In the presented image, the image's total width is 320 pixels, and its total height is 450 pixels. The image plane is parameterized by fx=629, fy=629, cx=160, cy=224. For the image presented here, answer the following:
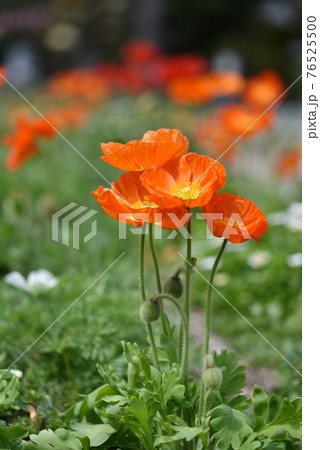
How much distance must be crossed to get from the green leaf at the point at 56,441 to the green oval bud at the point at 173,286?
1.26 ft

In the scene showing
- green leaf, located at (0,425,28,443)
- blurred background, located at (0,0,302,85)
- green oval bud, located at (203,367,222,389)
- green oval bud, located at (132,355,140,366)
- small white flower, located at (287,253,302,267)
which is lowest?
green leaf, located at (0,425,28,443)

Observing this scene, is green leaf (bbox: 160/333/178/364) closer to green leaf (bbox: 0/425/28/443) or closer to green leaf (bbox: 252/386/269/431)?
green leaf (bbox: 252/386/269/431)

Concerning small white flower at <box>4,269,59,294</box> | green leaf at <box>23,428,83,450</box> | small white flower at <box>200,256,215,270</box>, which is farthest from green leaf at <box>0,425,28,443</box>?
small white flower at <box>200,256,215,270</box>

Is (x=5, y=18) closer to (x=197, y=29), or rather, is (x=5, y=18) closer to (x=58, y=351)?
(x=197, y=29)

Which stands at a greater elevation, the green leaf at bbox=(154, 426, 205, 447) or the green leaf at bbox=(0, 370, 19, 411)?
the green leaf at bbox=(0, 370, 19, 411)

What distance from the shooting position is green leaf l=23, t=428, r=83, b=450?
4.44 ft

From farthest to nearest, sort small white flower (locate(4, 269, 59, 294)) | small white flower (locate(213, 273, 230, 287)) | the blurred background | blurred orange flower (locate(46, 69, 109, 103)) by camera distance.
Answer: the blurred background → blurred orange flower (locate(46, 69, 109, 103)) → small white flower (locate(213, 273, 230, 287)) → small white flower (locate(4, 269, 59, 294))

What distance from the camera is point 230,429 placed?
4.33 ft

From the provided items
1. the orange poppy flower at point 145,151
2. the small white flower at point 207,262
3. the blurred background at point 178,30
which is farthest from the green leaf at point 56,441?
the blurred background at point 178,30

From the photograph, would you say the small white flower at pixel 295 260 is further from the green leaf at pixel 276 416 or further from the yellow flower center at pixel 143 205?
the yellow flower center at pixel 143 205

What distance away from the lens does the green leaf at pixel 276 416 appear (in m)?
1.38

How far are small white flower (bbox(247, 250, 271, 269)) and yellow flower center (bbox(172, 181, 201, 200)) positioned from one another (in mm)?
1926

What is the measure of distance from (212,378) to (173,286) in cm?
24

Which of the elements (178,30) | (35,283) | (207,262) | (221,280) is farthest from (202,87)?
(178,30)
